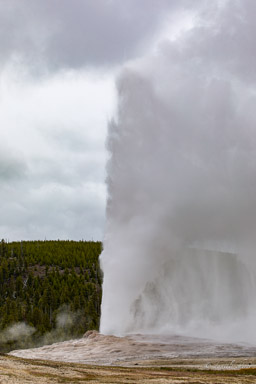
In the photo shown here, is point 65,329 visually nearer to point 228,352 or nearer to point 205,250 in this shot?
point 205,250

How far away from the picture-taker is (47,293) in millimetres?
108812

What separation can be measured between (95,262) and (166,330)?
90190mm

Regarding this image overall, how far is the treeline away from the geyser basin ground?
121ft

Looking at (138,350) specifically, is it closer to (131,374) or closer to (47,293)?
(131,374)

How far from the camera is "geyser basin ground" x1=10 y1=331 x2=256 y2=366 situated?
1479 inches

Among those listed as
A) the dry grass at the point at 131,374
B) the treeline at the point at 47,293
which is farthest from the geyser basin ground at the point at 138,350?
the treeline at the point at 47,293

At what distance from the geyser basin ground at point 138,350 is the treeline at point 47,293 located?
36.7 m

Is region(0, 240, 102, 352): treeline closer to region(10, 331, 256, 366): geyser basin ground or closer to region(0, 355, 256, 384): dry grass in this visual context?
region(10, 331, 256, 366): geyser basin ground

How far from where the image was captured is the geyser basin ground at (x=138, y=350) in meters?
37.6

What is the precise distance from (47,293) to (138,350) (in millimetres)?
72304

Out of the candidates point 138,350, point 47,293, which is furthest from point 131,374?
point 47,293

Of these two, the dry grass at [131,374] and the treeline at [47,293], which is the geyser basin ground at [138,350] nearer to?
the dry grass at [131,374]

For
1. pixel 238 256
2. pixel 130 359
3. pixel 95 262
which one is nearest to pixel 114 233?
pixel 238 256

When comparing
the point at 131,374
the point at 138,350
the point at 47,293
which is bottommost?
the point at 131,374
